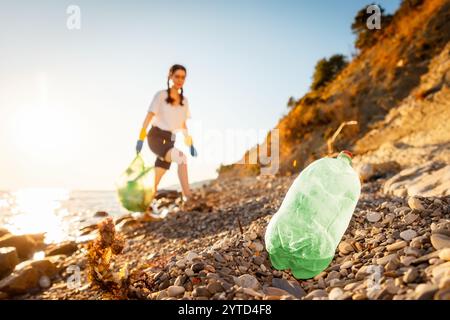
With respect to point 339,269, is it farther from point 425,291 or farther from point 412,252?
point 425,291

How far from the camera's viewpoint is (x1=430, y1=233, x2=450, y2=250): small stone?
2.33 meters

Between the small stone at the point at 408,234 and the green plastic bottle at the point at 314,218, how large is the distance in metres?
0.47

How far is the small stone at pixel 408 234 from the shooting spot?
278cm

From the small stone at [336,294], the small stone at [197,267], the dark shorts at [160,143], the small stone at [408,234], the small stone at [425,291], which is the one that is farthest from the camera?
the dark shorts at [160,143]

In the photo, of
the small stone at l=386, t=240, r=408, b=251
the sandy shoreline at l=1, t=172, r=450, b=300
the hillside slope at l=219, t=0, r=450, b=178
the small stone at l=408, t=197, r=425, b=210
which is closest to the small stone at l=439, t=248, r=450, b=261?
the sandy shoreline at l=1, t=172, r=450, b=300

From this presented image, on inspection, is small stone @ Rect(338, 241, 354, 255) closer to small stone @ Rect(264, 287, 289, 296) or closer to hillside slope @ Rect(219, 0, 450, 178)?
small stone @ Rect(264, 287, 289, 296)

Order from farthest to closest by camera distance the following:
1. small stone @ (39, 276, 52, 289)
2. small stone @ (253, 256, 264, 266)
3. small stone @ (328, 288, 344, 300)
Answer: small stone @ (39, 276, 52, 289), small stone @ (253, 256, 264, 266), small stone @ (328, 288, 344, 300)

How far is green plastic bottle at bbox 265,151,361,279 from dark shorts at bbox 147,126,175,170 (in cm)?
→ 403

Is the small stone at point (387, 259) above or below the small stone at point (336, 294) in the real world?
above

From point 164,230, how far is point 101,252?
341cm

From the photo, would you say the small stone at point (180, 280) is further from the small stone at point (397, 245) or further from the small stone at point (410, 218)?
the small stone at point (410, 218)

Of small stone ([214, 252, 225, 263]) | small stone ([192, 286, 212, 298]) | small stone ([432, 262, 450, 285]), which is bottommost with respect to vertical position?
small stone ([214, 252, 225, 263])

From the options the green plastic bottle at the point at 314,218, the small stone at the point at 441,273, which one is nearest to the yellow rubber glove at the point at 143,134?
the green plastic bottle at the point at 314,218

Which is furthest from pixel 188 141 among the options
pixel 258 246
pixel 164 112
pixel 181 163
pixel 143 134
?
pixel 258 246
